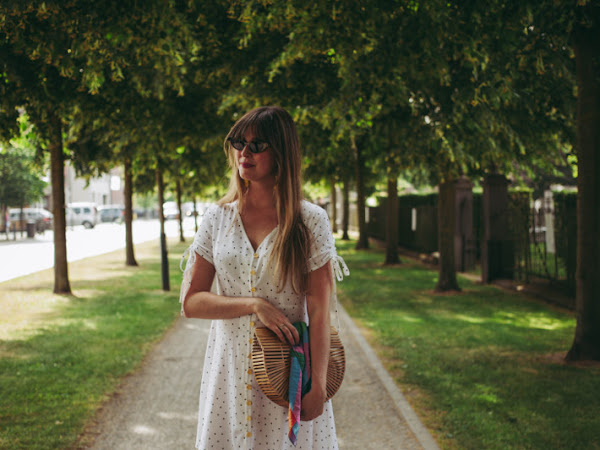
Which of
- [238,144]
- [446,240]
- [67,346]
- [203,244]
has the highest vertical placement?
[238,144]

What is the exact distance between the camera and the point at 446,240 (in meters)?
12.8

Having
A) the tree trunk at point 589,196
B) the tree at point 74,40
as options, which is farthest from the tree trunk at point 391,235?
the tree trunk at point 589,196

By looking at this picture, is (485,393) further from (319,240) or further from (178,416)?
(319,240)

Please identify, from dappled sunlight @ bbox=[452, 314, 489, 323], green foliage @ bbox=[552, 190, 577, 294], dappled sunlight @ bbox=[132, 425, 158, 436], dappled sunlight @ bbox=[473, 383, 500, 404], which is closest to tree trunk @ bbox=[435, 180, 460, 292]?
green foliage @ bbox=[552, 190, 577, 294]

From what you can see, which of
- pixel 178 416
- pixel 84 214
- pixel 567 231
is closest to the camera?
pixel 178 416

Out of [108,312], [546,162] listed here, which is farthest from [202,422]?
[546,162]

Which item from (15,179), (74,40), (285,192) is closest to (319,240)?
(285,192)

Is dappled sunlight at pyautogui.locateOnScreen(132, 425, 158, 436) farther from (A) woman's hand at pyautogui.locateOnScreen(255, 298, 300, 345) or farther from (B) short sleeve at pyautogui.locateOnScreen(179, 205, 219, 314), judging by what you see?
(A) woman's hand at pyautogui.locateOnScreen(255, 298, 300, 345)

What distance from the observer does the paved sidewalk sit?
4.76 meters

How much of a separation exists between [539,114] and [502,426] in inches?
305

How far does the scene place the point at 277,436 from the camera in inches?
90.5

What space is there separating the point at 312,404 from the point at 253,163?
2.91ft

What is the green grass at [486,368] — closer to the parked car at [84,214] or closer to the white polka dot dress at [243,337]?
the white polka dot dress at [243,337]

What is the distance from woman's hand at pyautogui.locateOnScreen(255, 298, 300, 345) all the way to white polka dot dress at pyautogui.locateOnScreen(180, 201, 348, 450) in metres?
0.09
